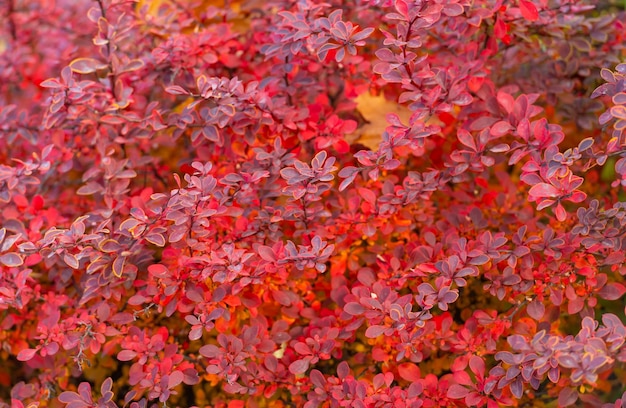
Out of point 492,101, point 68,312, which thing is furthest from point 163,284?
point 492,101

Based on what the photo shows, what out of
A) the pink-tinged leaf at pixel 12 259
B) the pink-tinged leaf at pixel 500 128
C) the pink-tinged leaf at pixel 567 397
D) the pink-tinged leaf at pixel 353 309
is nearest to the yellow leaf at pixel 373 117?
the pink-tinged leaf at pixel 500 128

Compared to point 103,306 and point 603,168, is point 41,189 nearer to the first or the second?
point 103,306

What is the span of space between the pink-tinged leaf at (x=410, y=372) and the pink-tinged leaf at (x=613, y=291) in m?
0.49

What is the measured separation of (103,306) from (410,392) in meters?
0.77

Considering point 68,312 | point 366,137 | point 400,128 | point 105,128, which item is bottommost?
point 68,312

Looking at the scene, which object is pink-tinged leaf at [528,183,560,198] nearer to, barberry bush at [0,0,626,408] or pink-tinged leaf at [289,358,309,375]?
barberry bush at [0,0,626,408]

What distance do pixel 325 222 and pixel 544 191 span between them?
0.57 meters

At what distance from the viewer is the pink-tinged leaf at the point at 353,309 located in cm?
152

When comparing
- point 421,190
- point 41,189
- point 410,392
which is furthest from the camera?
point 41,189

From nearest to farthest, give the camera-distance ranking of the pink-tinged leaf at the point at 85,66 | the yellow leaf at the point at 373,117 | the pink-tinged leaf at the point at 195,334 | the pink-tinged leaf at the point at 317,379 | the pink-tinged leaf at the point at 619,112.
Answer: the pink-tinged leaf at the point at 619,112 < the pink-tinged leaf at the point at 195,334 < the pink-tinged leaf at the point at 317,379 < the pink-tinged leaf at the point at 85,66 < the yellow leaf at the point at 373,117

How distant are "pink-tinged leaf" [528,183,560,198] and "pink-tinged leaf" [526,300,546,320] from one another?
308 millimetres

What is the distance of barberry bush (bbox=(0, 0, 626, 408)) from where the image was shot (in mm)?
1483

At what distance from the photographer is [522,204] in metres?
1.84

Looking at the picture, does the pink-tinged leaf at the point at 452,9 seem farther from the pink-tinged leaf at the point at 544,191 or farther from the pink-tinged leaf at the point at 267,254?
the pink-tinged leaf at the point at 267,254
